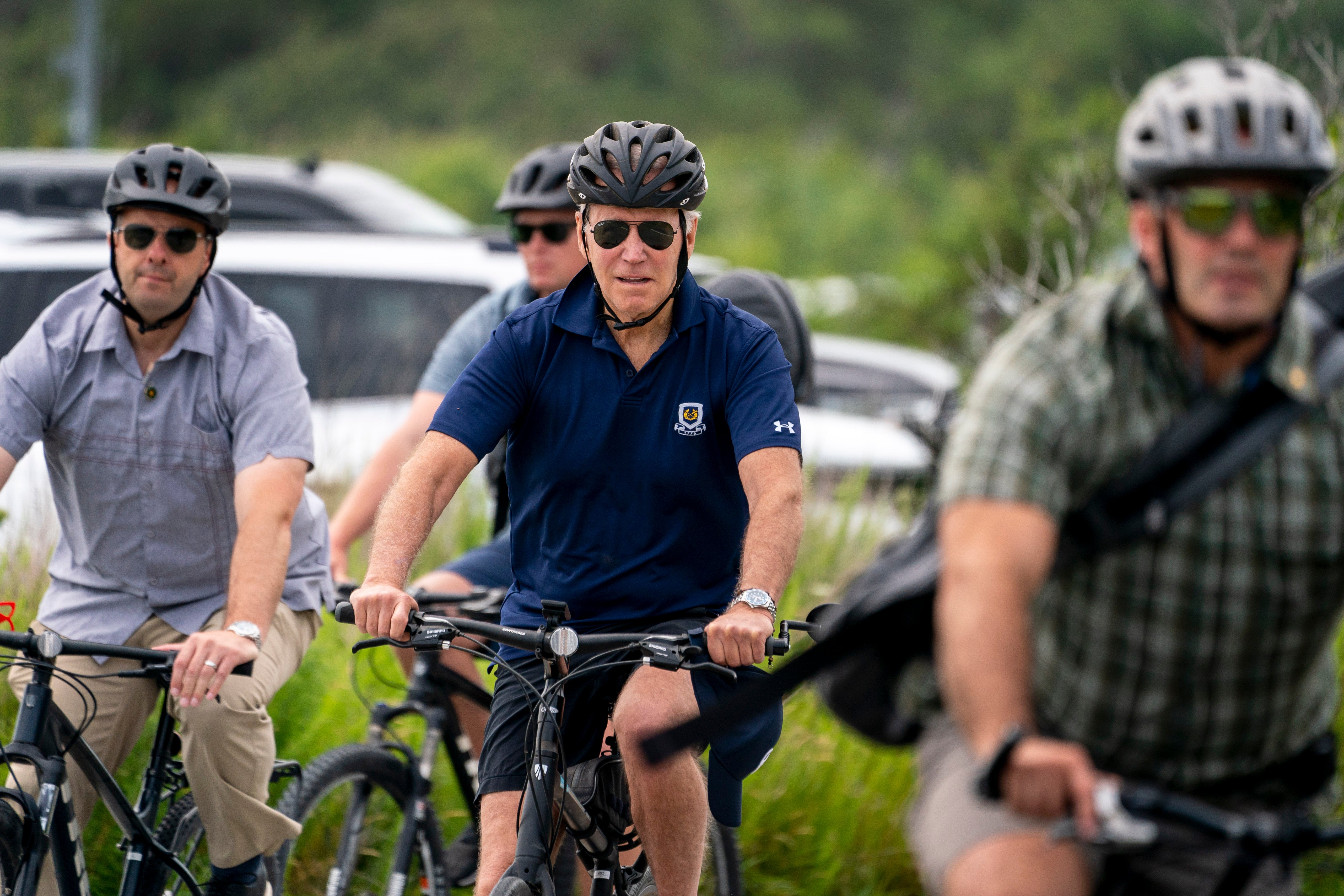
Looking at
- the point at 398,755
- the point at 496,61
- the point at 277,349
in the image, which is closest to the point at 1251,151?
the point at 277,349

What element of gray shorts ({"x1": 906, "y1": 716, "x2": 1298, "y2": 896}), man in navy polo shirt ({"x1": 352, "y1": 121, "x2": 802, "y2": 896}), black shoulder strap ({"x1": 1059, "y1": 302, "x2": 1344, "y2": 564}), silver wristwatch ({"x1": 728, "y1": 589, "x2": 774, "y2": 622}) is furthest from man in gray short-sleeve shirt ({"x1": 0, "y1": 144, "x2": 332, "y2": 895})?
black shoulder strap ({"x1": 1059, "y1": 302, "x2": 1344, "y2": 564})

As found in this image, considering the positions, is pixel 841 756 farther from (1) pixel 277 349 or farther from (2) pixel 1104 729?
(2) pixel 1104 729

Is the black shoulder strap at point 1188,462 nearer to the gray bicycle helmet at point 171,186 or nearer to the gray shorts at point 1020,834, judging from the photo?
the gray shorts at point 1020,834

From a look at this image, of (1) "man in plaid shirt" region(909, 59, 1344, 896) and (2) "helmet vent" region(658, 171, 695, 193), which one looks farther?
(2) "helmet vent" region(658, 171, 695, 193)

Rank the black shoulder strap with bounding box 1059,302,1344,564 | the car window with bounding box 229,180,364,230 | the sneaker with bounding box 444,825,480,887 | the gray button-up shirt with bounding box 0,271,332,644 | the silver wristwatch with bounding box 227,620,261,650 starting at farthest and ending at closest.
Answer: the car window with bounding box 229,180,364,230 → the sneaker with bounding box 444,825,480,887 → the gray button-up shirt with bounding box 0,271,332,644 → the silver wristwatch with bounding box 227,620,261,650 → the black shoulder strap with bounding box 1059,302,1344,564

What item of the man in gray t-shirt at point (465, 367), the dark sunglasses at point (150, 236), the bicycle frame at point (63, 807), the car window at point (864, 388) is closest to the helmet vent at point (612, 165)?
the man in gray t-shirt at point (465, 367)

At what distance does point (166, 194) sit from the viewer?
403 centimetres

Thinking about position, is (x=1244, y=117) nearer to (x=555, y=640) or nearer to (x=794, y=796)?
(x=555, y=640)

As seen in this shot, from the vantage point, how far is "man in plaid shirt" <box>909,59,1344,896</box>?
228 centimetres

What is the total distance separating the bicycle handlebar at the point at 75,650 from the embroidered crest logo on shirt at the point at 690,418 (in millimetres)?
1149

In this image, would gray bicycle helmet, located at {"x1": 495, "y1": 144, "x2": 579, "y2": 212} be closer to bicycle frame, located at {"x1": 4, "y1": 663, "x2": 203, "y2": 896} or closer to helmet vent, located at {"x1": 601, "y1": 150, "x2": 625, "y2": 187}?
helmet vent, located at {"x1": 601, "y1": 150, "x2": 625, "y2": 187}

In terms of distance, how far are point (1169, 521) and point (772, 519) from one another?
134 centimetres

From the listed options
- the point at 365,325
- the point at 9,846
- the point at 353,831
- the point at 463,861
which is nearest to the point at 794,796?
the point at 463,861

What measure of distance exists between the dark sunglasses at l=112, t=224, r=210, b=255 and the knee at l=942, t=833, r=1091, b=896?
267 centimetres
